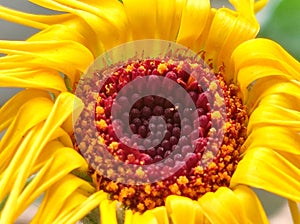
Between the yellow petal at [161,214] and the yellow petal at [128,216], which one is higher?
the yellow petal at [161,214]

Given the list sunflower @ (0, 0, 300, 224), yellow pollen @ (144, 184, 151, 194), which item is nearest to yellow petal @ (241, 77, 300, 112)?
sunflower @ (0, 0, 300, 224)

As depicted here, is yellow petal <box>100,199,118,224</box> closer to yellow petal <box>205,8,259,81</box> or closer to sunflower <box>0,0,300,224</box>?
sunflower <box>0,0,300,224</box>

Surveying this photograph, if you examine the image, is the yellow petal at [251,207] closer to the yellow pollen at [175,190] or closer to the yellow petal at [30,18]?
the yellow pollen at [175,190]

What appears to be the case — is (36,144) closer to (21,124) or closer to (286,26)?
(21,124)

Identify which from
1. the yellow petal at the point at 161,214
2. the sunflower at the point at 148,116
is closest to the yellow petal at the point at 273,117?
the sunflower at the point at 148,116

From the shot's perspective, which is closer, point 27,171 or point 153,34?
point 27,171

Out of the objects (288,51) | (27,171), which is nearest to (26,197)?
(27,171)

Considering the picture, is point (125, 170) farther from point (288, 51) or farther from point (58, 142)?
point (288, 51)
